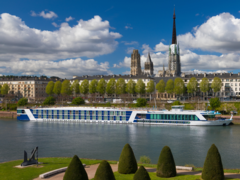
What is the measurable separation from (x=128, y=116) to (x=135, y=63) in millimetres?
134024

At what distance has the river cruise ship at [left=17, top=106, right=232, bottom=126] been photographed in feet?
185

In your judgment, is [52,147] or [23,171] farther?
[52,147]

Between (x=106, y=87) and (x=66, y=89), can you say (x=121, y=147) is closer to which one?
(x=106, y=87)

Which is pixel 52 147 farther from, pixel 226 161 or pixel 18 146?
pixel 226 161

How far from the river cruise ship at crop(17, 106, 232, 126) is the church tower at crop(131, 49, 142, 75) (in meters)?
128

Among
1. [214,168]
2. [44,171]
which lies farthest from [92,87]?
[214,168]

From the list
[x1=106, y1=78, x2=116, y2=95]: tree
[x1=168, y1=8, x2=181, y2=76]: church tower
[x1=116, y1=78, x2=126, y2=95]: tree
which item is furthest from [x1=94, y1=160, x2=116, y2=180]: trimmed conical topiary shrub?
[x1=168, y1=8, x2=181, y2=76]: church tower

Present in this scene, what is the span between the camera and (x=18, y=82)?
453ft

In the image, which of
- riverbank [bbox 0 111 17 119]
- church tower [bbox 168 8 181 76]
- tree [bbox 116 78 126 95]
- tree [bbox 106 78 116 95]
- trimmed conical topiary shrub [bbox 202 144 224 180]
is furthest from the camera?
church tower [bbox 168 8 181 76]

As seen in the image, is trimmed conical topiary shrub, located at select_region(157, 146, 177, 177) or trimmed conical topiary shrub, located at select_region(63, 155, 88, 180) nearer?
trimmed conical topiary shrub, located at select_region(63, 155, 88, 180)

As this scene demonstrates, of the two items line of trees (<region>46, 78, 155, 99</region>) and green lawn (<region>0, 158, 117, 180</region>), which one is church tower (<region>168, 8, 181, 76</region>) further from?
green lawn (<region>0, 158, 117, 180</region>)

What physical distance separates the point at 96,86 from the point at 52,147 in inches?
3149

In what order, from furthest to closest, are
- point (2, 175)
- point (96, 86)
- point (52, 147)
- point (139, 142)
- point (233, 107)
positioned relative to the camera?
point (96, 86), point (233, 107), point (139, 142), point (52, 147), point (2, 175)

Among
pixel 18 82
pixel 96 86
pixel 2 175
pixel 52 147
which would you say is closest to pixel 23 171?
pixel 2 175
